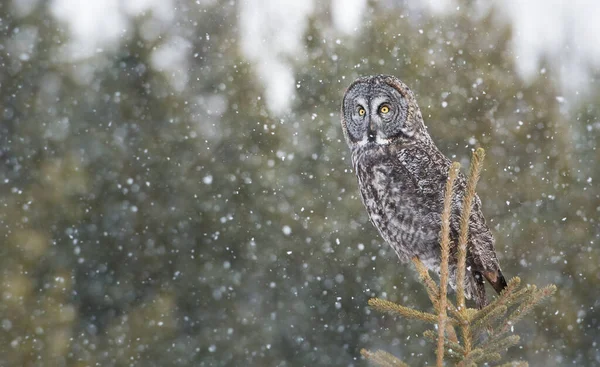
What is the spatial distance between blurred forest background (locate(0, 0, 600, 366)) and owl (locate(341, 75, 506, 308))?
22.5ft

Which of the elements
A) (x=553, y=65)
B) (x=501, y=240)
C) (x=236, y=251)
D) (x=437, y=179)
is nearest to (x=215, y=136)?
(x=236, y=251)

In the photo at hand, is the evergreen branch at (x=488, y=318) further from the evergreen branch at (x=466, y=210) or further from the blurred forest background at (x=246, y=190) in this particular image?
the blurred forest background at (x=246, y=190)

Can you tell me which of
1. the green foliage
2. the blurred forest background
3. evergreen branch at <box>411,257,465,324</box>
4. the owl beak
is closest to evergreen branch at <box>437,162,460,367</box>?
the green foliage

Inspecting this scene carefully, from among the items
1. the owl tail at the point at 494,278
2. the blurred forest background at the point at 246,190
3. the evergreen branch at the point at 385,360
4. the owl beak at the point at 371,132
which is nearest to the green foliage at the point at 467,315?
the evergreen branch at the point at 385,360

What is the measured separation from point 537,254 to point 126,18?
7328 millimetres

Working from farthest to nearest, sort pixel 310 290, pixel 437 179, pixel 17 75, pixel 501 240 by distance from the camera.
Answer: pixel 17 75 → pixel 310 290 → pixel 501 240 → pixel 437 179

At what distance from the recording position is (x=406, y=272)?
9766 mm

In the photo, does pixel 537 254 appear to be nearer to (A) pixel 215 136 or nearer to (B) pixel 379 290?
(B) pixel 379 290

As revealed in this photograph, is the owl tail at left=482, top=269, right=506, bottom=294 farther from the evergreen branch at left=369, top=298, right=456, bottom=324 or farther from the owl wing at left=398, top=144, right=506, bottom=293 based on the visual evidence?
the evergreen branch at left=369, top=298, right=456, bottom=324

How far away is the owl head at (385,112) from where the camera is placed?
3.01m

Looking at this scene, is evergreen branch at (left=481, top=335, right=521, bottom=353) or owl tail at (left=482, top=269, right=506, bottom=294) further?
owl tail at (left=482, top=269, right=506, bottom=294)

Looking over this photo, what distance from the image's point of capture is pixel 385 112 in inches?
119

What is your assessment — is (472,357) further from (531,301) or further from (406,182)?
(406,182)

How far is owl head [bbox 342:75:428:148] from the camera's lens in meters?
3.01
